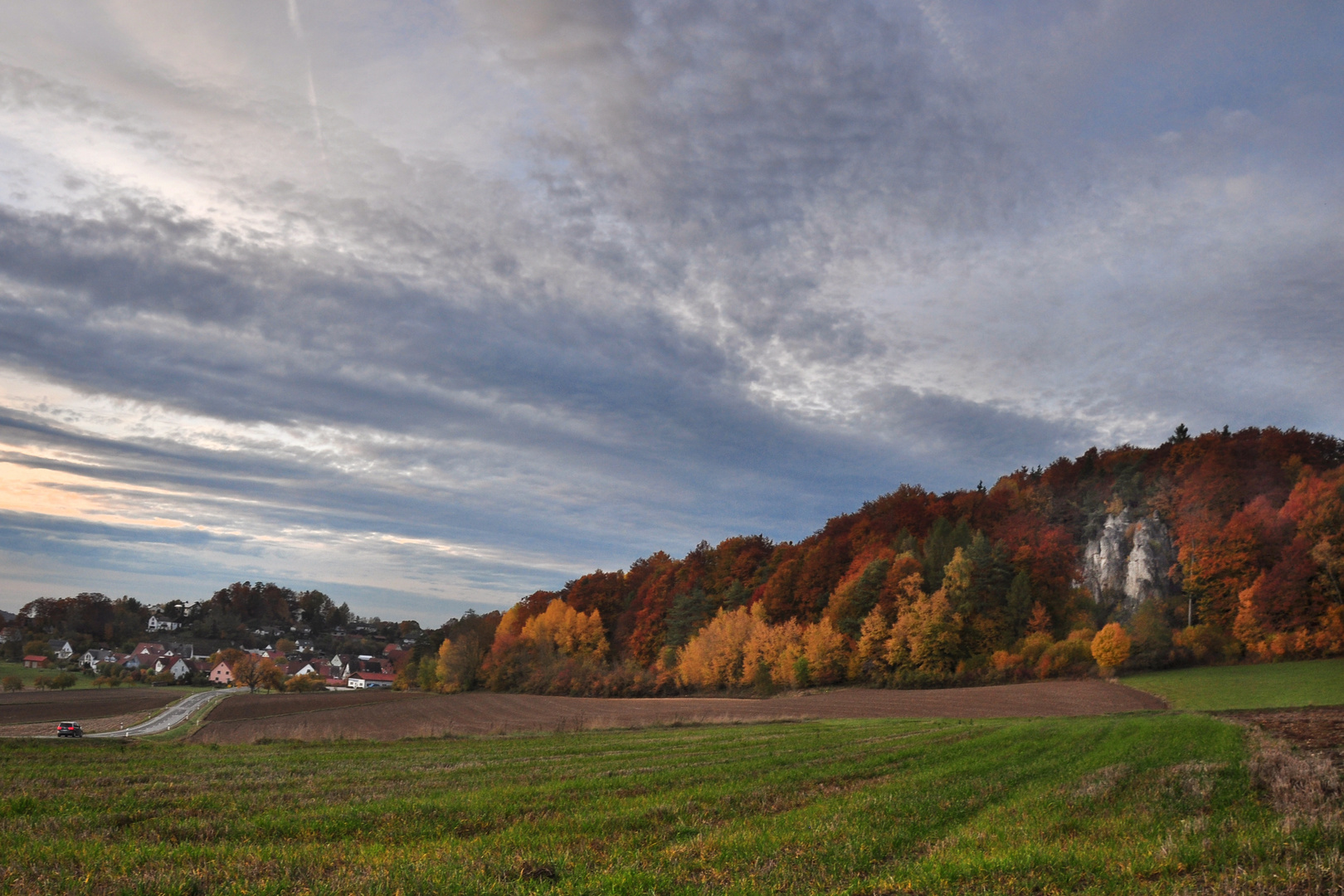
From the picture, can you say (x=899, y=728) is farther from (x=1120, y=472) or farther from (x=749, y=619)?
(x=1120, y=472)

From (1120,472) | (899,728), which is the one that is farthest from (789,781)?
(1120,472)

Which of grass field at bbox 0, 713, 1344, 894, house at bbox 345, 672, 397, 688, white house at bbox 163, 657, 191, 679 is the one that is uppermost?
grass field at bbox 0, 713, 1344, 894

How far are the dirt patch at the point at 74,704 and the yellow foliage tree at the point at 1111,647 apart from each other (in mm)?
95919

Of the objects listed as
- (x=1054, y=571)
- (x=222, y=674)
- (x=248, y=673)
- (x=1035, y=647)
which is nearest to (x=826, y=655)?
(x=1035, y=647)

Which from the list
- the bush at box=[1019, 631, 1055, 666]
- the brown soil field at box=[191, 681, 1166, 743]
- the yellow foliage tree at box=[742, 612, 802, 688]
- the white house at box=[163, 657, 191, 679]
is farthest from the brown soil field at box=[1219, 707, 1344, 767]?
the white house at box=[163, 657, 191, 679]

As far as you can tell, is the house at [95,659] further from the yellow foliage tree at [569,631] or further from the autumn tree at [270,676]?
the yellow foliage tree at [569,631]

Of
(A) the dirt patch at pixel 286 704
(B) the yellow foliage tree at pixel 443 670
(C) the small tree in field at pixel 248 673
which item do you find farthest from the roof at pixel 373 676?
(A) the dirt patch at pixel 286 704

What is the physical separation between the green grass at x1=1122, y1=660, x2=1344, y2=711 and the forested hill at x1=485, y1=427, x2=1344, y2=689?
4.61m

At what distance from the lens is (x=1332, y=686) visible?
5322cm

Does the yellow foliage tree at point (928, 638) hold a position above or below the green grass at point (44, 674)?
above

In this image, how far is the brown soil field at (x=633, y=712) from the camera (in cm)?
4791

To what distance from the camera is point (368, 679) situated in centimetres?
17938

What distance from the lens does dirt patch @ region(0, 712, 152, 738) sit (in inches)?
2046

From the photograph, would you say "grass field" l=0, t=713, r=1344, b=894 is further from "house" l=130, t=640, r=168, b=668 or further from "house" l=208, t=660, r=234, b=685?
"house" l=130, t=640, r=168, b=668
